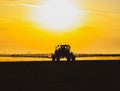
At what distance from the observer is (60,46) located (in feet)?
161
